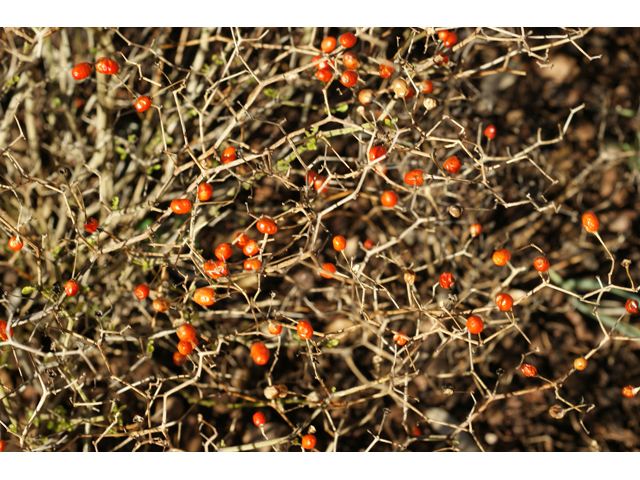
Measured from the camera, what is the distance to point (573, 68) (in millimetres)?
3283

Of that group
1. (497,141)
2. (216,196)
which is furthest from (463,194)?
(216,196)

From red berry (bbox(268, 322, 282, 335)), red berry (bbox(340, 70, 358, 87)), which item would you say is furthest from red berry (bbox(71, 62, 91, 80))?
red berry (bbox(268, 322, 282, 335))

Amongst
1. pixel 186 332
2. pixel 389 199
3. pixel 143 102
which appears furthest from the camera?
pixel 389 199

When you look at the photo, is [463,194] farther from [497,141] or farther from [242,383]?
[242,383]

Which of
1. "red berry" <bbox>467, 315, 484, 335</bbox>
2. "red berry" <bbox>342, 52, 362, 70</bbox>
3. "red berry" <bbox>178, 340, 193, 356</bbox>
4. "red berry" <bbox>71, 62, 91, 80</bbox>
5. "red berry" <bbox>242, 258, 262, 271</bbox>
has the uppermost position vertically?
"red berry" <bbox>342, 52, 362, 70</bbox>

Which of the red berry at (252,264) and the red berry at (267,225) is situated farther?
the red berry at (252,264)

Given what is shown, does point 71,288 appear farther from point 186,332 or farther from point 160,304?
point 186,332

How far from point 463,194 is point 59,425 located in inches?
93.7

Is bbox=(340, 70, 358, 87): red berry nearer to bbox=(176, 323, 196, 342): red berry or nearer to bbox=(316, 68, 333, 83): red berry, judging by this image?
bbox=(316, 68, 333, 83): red berry

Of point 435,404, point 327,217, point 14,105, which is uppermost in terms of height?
point 14,105

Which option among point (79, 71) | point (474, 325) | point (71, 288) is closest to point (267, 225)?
point (71, 288)

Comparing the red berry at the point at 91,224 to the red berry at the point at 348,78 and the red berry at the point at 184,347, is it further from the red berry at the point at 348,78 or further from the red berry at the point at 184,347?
the red berry at the point at 348,78

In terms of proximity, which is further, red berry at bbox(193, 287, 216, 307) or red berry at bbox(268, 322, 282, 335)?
red berry at bbox(268, 322, 282, 335)

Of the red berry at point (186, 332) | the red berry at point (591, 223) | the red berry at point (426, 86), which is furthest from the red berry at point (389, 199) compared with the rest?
the red berry at point (186, 332)
